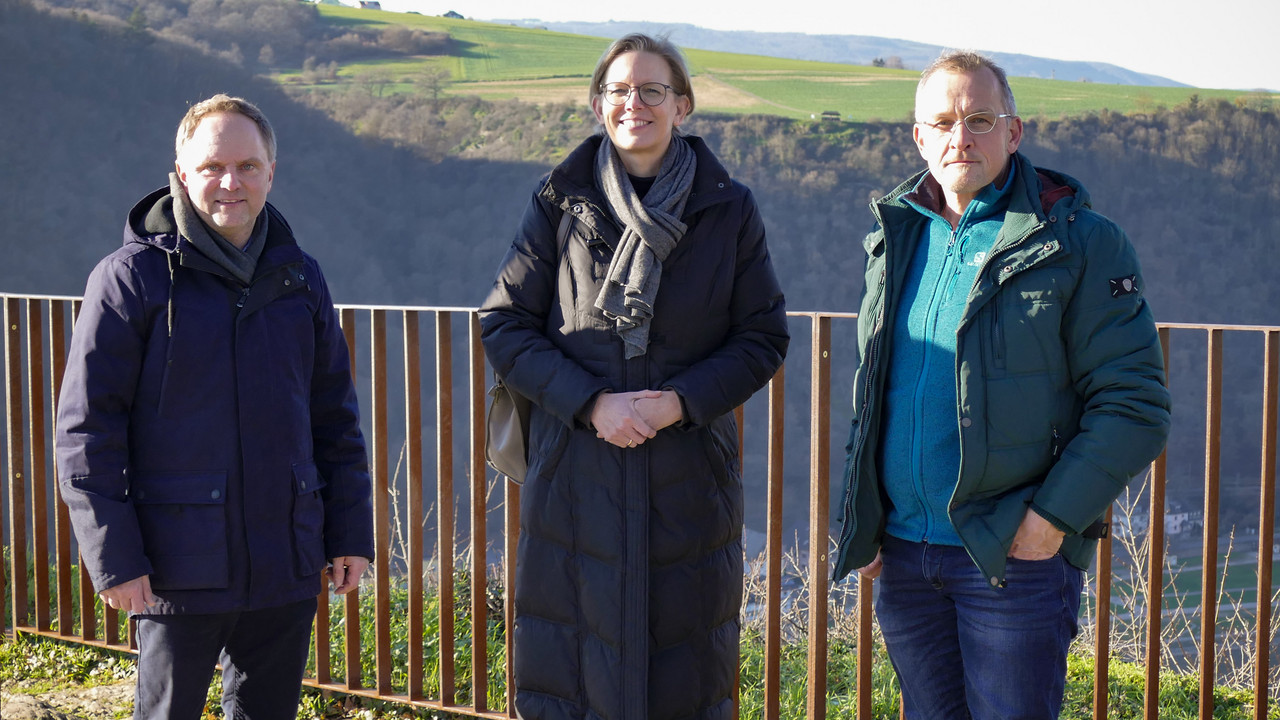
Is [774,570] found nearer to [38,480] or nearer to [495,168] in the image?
[38,480]

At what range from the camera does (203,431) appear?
1.74 m

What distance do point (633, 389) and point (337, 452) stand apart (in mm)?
584

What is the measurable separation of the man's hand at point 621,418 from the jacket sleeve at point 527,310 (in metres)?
0.05

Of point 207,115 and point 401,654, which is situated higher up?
point 207,115

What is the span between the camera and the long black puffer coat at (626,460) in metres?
1.90

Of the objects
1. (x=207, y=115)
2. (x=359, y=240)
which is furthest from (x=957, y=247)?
(x=359, y=240)

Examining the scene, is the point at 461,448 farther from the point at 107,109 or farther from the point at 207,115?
the point at 207,115

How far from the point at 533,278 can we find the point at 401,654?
7.89 ft

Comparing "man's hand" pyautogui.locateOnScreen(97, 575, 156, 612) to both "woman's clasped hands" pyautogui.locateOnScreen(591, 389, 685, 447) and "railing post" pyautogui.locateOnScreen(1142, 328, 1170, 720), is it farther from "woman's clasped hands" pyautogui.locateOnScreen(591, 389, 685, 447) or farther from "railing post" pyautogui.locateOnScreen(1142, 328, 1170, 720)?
"railing post" pyautogui.locateOnScreen(1142, 328, 1170, 720)

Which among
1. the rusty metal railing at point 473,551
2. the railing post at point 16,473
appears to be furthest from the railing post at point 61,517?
the railing post at point 16,473

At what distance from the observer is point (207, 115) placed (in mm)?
1807

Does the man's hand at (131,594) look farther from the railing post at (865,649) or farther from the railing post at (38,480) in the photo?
the railing post at (38,480)

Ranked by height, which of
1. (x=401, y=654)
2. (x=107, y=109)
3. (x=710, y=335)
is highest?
(x=107, y=109)

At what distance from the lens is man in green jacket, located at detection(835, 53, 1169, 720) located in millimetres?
1573
